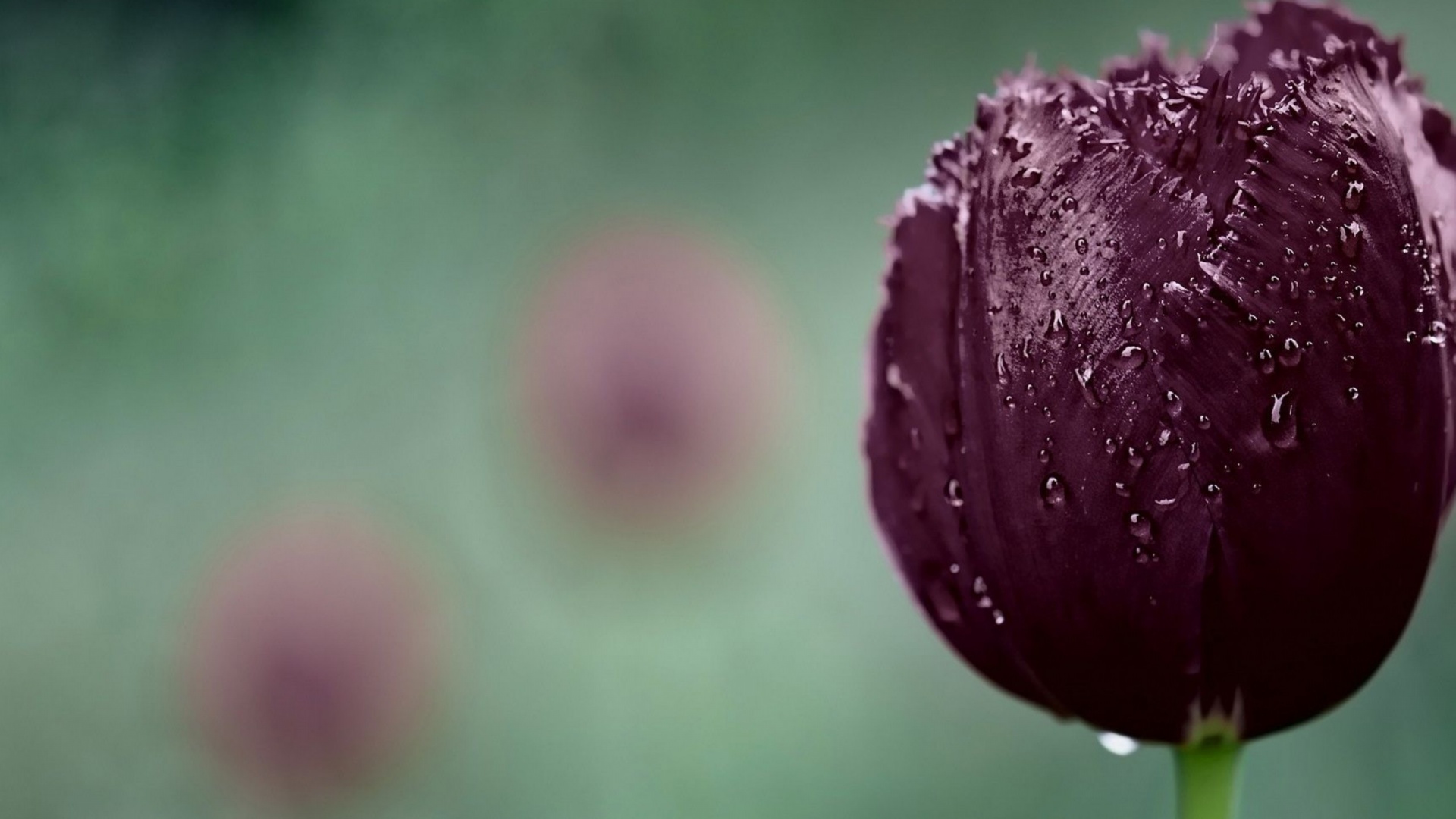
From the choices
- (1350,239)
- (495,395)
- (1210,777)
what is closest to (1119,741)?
(1210,777)

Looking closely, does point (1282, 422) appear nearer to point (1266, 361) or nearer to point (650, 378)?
point (1266, 361)

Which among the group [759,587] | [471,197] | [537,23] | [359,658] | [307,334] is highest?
[537,23]

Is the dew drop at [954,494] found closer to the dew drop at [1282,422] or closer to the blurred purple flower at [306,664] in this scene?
the dew drop at [1282,422]

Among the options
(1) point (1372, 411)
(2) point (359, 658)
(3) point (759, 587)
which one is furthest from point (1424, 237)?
(3) point (759, 587)

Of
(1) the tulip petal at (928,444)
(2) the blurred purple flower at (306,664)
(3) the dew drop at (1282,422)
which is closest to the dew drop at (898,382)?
(1) the tulip petal at (928,444)

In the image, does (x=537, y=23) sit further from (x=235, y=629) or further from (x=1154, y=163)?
(x=1154, y=163)

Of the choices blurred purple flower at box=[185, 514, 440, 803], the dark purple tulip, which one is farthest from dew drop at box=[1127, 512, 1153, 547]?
blurred purple flower at box=[185, 514, 440, 803]
